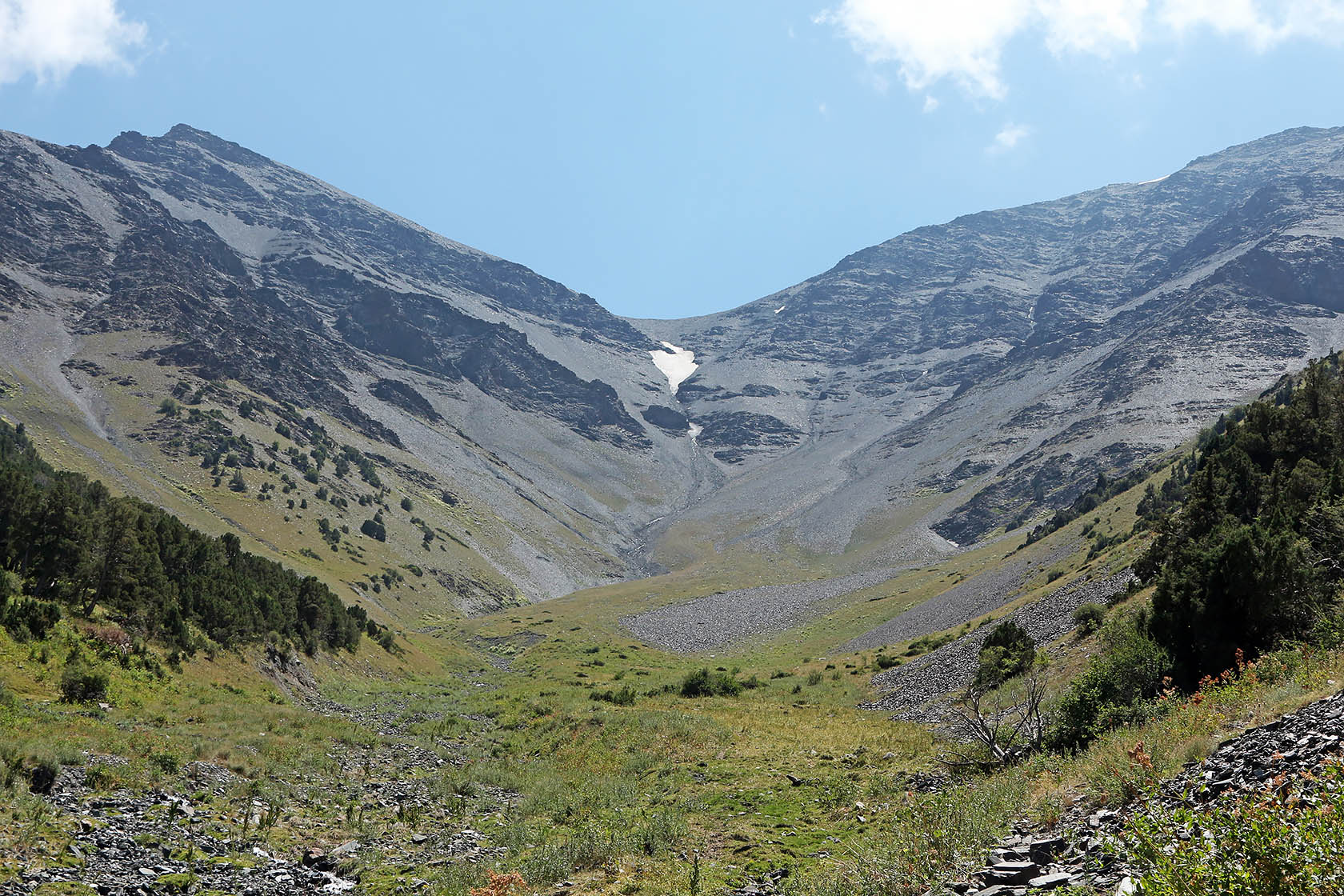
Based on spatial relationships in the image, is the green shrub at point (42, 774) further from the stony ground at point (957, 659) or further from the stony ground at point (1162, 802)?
the stony ground at point (957, 659)

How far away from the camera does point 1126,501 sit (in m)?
73.8

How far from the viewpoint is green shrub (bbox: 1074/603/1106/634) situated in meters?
32.1

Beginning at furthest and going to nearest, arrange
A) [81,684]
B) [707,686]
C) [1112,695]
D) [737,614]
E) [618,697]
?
[737,614], [707,686], [618,697], [81,684], [1112,695]

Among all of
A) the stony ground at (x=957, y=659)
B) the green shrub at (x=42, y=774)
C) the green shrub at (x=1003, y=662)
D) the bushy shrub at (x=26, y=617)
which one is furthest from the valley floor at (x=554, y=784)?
the green shrub at (x=1003, y=662)

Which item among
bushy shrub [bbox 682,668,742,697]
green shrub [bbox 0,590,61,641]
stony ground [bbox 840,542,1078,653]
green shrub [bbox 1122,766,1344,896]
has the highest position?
green shrub [bbox 0,590,61,641]

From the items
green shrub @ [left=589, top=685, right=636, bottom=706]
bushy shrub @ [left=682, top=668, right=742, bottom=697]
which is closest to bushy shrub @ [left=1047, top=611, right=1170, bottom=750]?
green shrub @ [left=589, top=685, right=636, bottom=706]

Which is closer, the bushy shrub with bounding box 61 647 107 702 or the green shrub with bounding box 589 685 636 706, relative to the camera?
the bushy shrub with bounding box 61 647 107 702

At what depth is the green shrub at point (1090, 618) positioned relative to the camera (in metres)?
32.1

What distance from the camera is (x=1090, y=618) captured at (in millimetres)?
33031

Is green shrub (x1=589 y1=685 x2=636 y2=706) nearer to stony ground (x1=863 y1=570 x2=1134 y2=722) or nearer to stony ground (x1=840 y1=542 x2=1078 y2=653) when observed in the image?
stony ground (x1=863 y1=570 x2=1134 y2=722)

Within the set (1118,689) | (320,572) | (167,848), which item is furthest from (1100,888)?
(320,572)

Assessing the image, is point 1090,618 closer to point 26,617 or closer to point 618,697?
point 618,697

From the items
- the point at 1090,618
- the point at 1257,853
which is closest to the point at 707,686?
the point at 1090,618

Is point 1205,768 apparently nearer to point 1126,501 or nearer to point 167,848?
point 167,848
